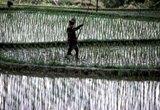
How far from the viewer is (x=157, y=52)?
11422 millimetres

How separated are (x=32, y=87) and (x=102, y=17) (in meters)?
9.08

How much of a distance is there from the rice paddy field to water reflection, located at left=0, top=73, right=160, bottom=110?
138 cm

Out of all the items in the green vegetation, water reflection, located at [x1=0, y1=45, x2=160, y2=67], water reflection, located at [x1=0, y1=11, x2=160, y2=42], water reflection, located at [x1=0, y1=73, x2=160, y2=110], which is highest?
the green vegetation

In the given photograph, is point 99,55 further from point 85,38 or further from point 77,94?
point 77,94

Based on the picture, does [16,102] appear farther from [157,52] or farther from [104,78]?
[157,52]

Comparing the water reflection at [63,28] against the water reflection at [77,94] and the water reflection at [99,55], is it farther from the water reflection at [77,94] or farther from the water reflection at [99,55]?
the water reflection at [77,94]

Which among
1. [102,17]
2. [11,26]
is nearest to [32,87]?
[11,26]

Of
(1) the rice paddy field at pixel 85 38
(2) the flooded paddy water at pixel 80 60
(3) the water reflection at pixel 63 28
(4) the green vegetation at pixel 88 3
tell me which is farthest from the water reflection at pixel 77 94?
(4) the green vegetation at pixel 88 3

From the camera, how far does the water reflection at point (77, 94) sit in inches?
287

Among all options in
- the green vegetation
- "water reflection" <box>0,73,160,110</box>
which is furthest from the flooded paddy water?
the green vegetation

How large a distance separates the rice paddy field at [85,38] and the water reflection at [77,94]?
4.52 feet

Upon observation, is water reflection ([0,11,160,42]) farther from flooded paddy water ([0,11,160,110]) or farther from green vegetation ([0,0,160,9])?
green vegetation ([0,0,160,9])

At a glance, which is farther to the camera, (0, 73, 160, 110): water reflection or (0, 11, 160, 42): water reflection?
(0, 11, 160, 42): water reflection

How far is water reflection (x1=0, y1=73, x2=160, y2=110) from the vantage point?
729 cm
